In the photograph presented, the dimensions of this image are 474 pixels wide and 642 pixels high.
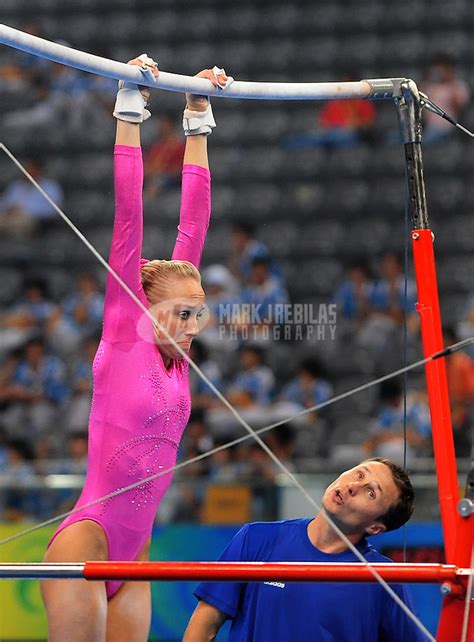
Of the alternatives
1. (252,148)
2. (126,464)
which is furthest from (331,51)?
(126,464)

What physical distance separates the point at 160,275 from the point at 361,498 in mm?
621

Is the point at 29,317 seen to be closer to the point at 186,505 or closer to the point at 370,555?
the point at 186,505

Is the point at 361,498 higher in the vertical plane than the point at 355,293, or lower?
lower

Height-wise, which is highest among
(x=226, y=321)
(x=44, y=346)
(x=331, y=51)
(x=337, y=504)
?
(x=331, y=51)

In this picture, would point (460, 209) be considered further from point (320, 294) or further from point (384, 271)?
point (320, 294)

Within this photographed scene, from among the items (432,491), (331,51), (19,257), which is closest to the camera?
(432,491)

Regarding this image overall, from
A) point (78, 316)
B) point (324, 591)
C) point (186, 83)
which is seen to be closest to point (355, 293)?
point (78, 316)

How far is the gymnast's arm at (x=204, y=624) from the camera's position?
2.12m

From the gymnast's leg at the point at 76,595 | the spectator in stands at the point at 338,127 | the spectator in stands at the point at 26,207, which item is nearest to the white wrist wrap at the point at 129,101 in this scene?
the gymnast's leg at the point at 76,595

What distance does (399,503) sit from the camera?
218 centimetres

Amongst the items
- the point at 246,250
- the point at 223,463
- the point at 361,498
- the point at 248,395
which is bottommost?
the point at 361,498

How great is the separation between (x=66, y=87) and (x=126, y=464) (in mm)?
3113

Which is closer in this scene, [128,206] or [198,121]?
[128,206]

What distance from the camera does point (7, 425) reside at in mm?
4754
